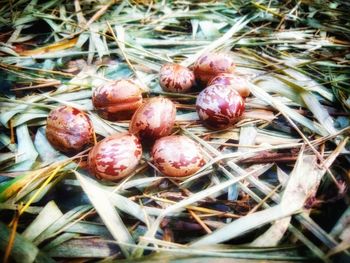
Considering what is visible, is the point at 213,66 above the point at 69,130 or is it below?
above

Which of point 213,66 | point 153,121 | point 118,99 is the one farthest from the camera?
point 213,66

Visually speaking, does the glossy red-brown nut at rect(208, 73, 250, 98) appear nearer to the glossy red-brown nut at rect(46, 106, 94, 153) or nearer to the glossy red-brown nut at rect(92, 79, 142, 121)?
the glossy red-brown nut at rect(92, 79, 142, 121)

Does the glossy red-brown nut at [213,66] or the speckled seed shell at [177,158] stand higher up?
the glossy red-brown nut at [213,66]

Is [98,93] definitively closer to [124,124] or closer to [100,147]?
[124,124]

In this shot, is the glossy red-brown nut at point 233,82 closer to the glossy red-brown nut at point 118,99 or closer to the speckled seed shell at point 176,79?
the speckled seed shell at point 176,79

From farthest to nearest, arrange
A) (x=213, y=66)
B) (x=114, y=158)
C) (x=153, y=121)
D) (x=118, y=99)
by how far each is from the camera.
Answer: (x=213, y=66)
(x=118, y=99)
(x=153, y=121)
(x=114, y=158)

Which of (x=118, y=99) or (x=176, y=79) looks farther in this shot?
(x=176, y=79)

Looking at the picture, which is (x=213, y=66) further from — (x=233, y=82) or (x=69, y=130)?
(x=69, y=130)

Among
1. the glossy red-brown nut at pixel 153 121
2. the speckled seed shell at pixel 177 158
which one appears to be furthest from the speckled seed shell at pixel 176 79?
the speckled seed shell at pixel 177 158

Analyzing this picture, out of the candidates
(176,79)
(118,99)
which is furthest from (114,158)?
(176,79)

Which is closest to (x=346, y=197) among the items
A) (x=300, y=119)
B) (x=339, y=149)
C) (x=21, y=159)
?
(x=339, y=149)
